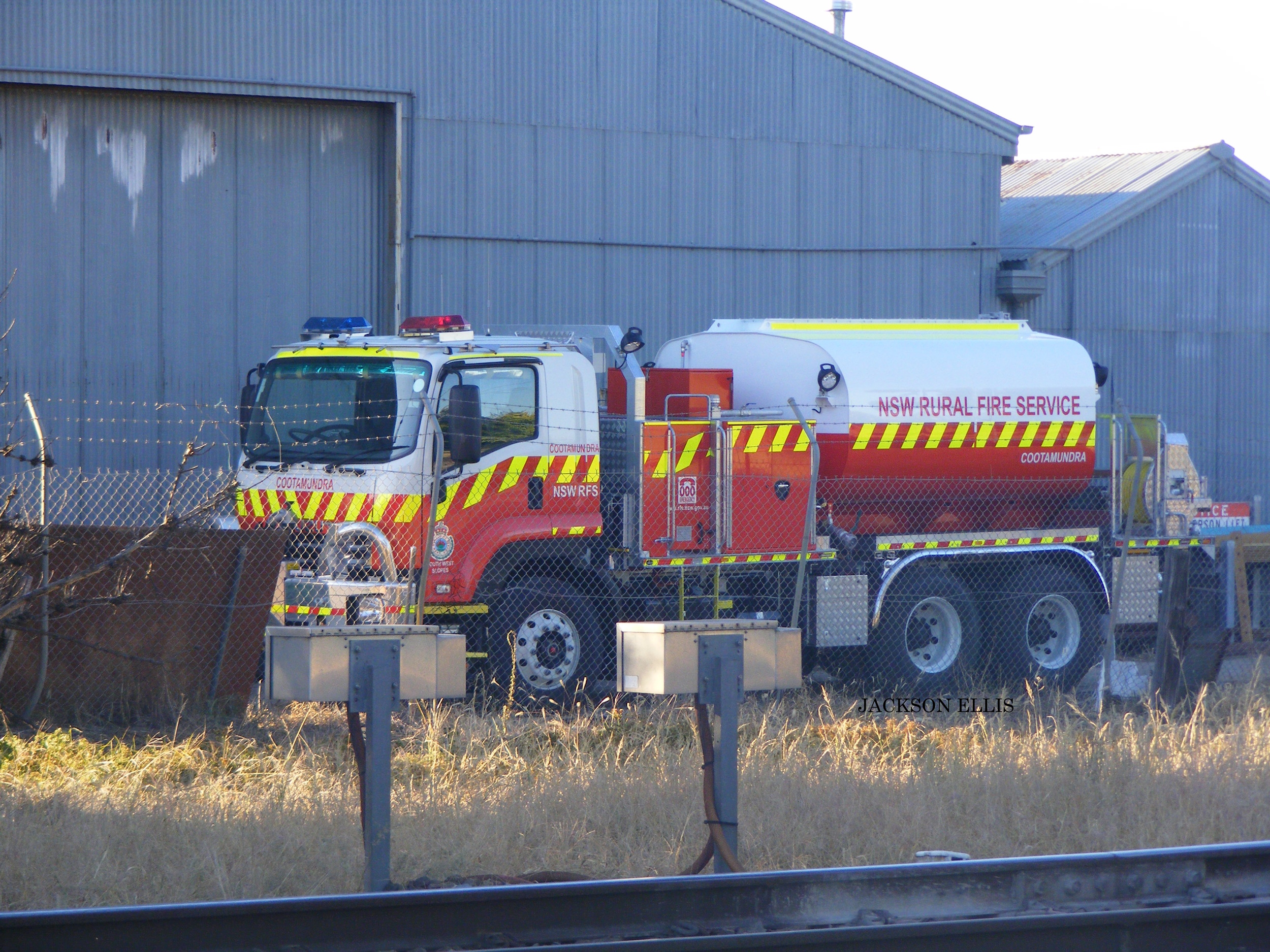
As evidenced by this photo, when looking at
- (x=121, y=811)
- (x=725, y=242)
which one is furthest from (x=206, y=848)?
(x=725, y=242)

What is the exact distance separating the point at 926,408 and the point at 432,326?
14.4 feet

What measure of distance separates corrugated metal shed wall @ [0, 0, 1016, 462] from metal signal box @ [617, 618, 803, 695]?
38.6 feet

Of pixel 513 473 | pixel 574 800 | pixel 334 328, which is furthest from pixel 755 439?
pixel 574 800

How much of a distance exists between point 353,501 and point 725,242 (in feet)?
30.9

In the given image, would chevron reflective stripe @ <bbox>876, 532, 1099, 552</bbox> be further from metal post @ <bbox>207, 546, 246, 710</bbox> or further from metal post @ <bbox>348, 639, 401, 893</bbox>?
metal post @ <bbox>348, 639, 401, 893</bbox>

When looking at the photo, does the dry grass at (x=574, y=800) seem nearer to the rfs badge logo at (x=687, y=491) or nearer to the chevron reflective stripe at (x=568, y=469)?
the chevron reflective stripe at (x=568, y=469)

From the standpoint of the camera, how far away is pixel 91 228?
16422mm

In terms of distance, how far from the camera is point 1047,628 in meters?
13.6

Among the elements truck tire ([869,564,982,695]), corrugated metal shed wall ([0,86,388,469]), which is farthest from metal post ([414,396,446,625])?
corrugated metal shed wall ([0,86,388,469])

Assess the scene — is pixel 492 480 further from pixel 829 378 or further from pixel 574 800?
pixel 574 800

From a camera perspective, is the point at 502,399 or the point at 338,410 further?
the point at 502,399

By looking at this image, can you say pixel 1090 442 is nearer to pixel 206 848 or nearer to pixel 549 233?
pixel 549 233

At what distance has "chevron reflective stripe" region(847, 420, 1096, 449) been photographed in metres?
12.5

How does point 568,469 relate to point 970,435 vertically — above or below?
below
